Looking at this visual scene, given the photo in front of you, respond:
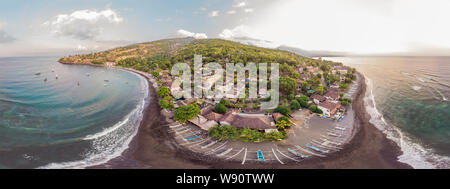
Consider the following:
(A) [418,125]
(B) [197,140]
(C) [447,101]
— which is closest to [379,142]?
(A) [418,125]

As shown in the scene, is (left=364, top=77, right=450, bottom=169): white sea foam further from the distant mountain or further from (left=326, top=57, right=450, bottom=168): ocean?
the distant mountain

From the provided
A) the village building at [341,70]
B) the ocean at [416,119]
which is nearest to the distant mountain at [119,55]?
the village building at [341,70]

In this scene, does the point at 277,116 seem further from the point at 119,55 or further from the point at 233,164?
the point at 119,55

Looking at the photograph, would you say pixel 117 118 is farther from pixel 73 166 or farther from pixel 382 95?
pixel 382 95

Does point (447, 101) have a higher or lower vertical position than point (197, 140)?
higher

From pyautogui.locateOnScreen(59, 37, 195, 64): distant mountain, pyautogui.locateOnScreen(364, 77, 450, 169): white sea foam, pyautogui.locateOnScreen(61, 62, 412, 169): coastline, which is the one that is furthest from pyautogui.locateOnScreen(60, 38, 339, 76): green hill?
pyautogui.locateOnScreen(61, 62, 412, 169): coastline
